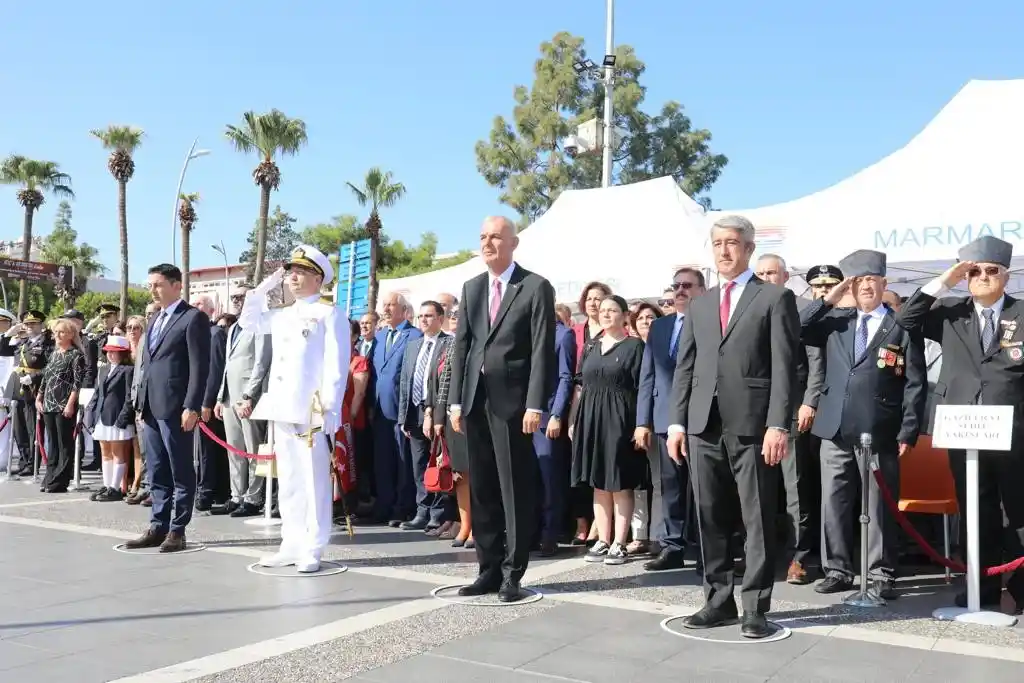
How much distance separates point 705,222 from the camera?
A: 14641 millimetres

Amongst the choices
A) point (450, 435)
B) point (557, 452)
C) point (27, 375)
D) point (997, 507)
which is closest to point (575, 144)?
point (27, 375)

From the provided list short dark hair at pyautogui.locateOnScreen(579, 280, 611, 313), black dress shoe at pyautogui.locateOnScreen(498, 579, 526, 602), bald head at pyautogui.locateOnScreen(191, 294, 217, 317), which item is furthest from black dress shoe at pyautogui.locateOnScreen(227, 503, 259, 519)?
black dress shoe at pyautogui.locateOnScreen(498, 579, 526, 602)

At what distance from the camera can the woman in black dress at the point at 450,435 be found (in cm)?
704

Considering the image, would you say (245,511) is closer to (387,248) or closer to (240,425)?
(240,425)

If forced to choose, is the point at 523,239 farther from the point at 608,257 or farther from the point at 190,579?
the point at 190,579

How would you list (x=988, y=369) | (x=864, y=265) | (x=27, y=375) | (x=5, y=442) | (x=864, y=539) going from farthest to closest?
(x=5, y=442), (x=27, y=375), (x=864, y=265), (x=864, y=539), (x=988, y=369)

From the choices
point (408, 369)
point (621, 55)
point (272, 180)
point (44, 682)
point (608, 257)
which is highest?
point (621, 55)

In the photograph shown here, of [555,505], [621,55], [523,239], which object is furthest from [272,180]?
[555,505]

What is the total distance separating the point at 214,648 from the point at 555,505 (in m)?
3.49

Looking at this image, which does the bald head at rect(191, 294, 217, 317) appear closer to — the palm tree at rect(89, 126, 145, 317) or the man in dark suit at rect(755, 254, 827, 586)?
the man in dark suit at rect(755, 254, 827, 586)

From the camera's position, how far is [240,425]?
9469 millimetres

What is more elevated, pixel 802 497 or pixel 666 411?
pixel 666 411

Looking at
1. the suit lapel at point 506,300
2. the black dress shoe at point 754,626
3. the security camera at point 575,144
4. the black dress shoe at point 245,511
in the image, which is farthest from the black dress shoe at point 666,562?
the security camera at point 575,144

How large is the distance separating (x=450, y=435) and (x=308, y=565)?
5.02 ft
